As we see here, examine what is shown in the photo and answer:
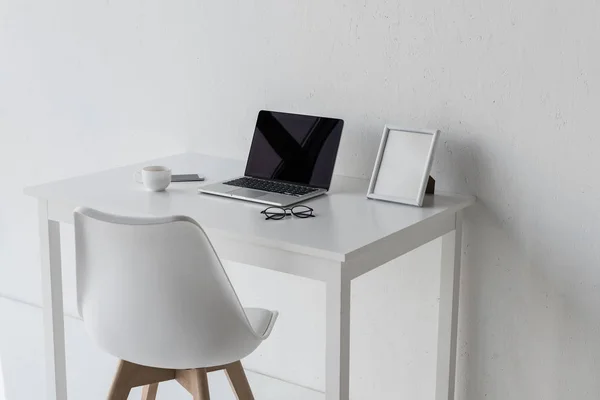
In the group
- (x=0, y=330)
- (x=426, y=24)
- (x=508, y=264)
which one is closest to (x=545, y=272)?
(x=508, y=264)

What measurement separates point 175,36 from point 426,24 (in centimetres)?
87

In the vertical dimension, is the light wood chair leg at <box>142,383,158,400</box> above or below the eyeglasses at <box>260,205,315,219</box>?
below

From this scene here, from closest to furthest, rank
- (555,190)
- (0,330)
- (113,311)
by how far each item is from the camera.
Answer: (113,311)
(555,190)
(0,330)

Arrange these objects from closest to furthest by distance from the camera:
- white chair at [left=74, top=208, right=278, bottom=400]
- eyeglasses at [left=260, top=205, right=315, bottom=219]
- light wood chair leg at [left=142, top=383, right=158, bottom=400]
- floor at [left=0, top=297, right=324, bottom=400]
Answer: white chair at [left=74, top=208, right=278, bottom=400], eyeglasses at [left=260, top=205, right=315, bottom=219], light wood chair leg at [left=142, top=383, right=158, bottom=400], floor at [left=0, top=297, right=324, bottom=400]

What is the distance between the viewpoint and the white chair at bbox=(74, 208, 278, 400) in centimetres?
188

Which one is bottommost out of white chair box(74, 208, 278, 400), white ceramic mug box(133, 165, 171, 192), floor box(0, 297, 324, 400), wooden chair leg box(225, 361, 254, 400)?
floor box(0, 297, 324, 400)

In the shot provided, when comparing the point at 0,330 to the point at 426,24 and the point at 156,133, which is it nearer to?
the point at 156,133

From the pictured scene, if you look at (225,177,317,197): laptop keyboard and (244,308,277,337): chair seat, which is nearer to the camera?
(244,308,277,337): chair seat

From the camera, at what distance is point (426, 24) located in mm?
2299

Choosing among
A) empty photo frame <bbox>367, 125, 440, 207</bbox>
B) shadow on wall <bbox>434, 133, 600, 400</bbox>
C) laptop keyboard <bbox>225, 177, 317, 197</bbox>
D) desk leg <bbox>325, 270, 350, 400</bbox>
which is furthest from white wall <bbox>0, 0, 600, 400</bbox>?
desk leg <bbox>325, 270, 350, 400</bbox>

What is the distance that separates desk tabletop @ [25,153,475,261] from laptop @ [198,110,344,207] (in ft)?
0.16

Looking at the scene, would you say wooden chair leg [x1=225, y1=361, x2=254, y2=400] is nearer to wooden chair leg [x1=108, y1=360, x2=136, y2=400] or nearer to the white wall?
wooden chair leg [x1=108, y1=360, x2=136, y2=400]

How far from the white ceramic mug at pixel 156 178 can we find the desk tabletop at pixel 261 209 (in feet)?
0.07

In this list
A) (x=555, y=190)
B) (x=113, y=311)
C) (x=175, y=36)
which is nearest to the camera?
(x=113, y=311)
